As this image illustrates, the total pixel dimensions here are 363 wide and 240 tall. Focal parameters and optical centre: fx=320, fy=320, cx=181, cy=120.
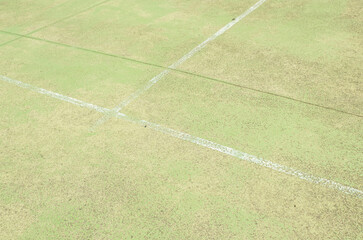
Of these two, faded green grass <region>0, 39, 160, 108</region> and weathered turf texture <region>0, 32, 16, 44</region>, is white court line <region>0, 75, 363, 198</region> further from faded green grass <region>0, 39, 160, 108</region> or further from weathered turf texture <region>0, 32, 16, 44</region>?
weathered turf texture <region>0, 32, 16, 44</region>

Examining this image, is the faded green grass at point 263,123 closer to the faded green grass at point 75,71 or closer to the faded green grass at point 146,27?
the faded green grass at point 75,71

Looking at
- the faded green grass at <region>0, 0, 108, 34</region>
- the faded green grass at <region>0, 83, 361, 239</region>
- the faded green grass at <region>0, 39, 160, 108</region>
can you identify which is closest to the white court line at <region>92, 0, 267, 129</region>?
the faded green grass at <region>0, 39, 160, 108</region>

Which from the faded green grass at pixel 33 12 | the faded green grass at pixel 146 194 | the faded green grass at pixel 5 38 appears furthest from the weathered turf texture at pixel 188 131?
the faded green grass at pixel 33 12

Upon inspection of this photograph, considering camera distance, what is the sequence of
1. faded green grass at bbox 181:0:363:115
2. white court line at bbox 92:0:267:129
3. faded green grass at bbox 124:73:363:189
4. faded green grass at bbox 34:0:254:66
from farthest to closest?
faded green grass at bbox 34:0:254:66 < faded green grass at bbox 181:0:363:115 < white court line at bbox 92:0:267:129 < faded green grass at bbox 124:73:363:189

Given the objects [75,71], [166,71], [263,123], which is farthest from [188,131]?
[75,71]

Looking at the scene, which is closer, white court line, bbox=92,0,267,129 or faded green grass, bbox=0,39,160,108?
white court line, bbox=92,0,267,129

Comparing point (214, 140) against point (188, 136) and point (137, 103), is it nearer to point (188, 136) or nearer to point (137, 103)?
point (188, 136)

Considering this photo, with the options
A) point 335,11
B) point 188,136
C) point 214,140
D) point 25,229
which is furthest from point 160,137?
point 335,11

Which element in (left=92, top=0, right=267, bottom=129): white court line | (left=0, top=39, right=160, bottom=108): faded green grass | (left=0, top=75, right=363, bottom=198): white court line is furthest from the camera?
(left=0, top=39, right=160, bottom=108): faded green grass

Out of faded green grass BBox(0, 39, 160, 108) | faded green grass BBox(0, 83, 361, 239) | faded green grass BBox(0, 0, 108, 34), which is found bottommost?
faded green grass BBox(0, 83, 361, 239)
